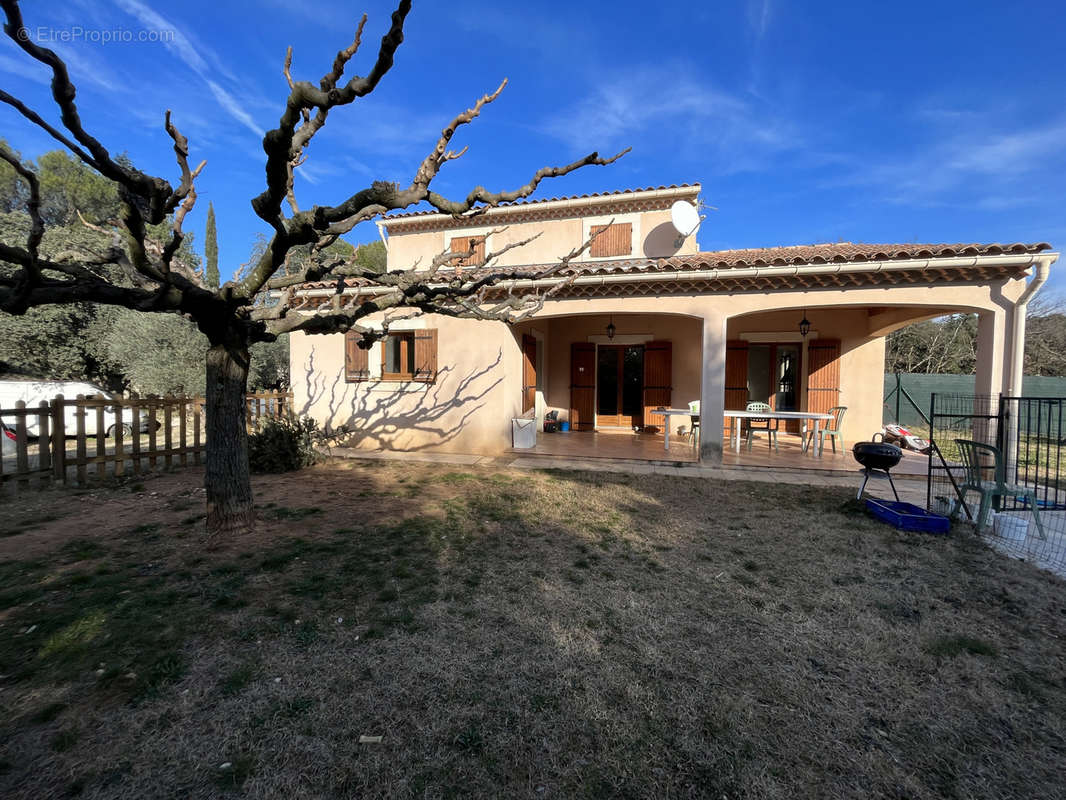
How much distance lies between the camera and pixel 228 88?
18.9 feet

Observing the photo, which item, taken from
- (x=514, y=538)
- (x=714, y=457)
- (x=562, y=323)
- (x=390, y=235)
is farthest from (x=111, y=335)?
(x=714, y=457)

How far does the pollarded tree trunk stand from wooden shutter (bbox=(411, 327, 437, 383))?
4811 mm

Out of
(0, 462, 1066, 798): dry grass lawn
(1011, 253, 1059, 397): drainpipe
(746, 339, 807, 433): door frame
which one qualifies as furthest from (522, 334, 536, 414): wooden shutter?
(1011, 253, 1059, 397): drainpipe

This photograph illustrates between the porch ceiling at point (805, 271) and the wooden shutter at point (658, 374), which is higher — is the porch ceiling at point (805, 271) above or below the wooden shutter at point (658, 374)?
above

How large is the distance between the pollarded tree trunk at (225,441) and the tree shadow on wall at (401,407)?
4.88 m

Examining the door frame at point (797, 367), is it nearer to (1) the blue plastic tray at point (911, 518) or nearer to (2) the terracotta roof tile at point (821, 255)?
(2) the terracotta roof tile at point (821, 255)

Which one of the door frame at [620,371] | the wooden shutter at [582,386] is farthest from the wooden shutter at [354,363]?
the door frame at [620,371]

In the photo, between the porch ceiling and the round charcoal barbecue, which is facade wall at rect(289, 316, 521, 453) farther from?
the round charcoal barbecue

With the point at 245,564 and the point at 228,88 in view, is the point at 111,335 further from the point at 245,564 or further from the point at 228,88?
the point at 245,564

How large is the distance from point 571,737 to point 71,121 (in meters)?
3.78

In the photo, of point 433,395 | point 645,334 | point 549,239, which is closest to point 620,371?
point 645,334

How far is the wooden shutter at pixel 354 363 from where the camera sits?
938 centimetres

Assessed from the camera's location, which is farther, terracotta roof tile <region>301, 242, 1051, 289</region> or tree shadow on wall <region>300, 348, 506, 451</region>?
tree shadow on wall <region>300, 348, 506, 451</region>

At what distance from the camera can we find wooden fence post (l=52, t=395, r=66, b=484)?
5.84 m
